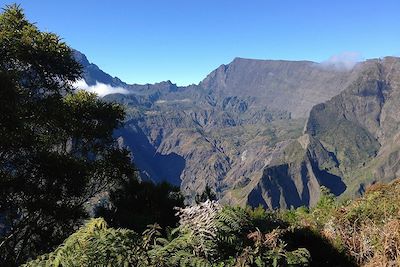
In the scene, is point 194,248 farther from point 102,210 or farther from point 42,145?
point 42,145

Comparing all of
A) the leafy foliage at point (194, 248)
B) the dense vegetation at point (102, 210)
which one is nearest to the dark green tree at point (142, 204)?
the dense vegetation at point (102, 210)

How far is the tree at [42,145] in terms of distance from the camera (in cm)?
1659

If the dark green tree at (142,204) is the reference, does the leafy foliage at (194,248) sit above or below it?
above

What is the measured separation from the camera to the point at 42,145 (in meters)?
19.7

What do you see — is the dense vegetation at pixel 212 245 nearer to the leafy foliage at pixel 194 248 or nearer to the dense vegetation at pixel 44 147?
the leafy foliage at pixel 194 248

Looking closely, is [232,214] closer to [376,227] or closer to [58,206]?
[376,227]

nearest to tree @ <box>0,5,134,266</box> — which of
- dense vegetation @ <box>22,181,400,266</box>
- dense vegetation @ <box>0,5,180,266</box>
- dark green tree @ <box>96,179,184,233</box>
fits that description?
dense vegetation @ <box>0,5,180,266</box>

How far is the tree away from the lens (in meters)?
16.6

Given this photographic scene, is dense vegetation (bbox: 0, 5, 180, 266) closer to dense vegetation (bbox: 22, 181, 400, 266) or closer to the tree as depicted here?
the tree

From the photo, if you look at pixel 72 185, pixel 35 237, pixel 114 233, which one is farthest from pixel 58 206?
pixel 114 233

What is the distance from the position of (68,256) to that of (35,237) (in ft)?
49.0

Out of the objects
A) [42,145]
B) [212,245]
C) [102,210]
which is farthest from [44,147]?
[212,245]

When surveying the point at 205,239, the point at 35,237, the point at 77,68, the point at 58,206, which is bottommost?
the point at 35,237

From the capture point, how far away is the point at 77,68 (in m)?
22.0
